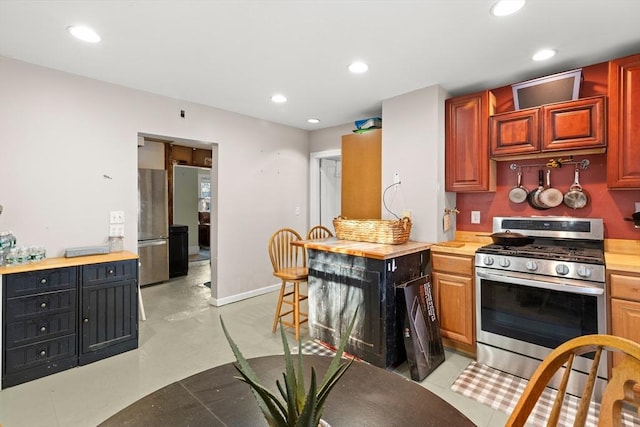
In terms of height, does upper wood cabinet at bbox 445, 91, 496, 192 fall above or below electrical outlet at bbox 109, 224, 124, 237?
above

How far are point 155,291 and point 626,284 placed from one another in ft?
16.9

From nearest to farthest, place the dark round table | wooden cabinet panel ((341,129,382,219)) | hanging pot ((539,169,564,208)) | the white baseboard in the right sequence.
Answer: the dark round table
hanging pot ((539,169,564,208))
wooden cabinet panel ((341,129,382,219))
the white baseboard

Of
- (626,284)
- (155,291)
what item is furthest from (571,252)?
(155,291)

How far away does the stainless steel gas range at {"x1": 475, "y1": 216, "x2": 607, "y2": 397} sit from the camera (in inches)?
82.6

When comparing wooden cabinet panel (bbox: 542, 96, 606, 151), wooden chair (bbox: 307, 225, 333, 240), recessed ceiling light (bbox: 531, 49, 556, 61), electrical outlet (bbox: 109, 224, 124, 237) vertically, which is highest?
recessed ceiling light (bbox: 531, 49, 556, 61)

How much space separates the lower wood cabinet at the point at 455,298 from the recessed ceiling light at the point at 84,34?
3.13 metres

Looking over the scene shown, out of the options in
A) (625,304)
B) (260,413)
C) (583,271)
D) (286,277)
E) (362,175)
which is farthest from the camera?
(362,175)

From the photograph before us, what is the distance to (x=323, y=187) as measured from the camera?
515cm

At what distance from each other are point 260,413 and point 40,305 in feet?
7.94

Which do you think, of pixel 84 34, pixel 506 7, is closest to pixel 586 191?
pixel 506 7

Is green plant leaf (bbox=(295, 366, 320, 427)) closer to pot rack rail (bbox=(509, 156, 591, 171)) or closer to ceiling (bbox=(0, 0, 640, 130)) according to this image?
ceiling (bbox=(0, 0, 640, 130))

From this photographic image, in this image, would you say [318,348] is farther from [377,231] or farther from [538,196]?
[538,196]

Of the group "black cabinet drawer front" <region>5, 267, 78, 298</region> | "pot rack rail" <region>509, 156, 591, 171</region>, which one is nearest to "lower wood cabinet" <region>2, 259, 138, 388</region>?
"black cabinet drawer front" <region>5, 267, 78, 298</region>

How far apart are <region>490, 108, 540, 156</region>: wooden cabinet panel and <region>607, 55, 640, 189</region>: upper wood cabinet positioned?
18.1 inches
